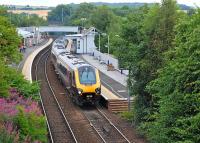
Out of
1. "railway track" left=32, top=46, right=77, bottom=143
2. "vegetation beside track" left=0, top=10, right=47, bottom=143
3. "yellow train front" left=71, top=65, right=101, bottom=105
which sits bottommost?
Answer: "railway track" left=32, top=46, right=77, bottom=143

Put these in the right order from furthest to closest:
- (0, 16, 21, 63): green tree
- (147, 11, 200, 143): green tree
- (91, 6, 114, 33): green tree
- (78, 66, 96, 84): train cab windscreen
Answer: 1. (91, 6, 114, 33): green tree
2. (78, 66, 96, 84): train cab windscreen
3. (0, 16, 21, 63): green tree
4. (147, 11, 200, 143): green tree

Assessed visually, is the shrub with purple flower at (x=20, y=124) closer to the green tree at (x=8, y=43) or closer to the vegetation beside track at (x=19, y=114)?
the vegetation beside track at (x=19, y=114)

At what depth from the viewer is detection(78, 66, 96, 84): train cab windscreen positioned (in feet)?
111

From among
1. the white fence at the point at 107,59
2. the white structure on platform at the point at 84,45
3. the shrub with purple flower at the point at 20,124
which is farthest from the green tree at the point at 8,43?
the white structure on platform at the point at 84,45

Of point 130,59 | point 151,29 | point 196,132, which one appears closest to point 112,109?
point 130,59

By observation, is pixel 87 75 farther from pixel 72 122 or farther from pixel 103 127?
pixel 103 127

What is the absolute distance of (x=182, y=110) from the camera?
17.0 metres

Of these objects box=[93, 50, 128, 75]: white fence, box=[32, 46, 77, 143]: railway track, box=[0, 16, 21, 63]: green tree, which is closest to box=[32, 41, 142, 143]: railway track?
box=[32, 46, 77, 143]: railway track

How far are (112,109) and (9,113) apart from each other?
14.9 meters

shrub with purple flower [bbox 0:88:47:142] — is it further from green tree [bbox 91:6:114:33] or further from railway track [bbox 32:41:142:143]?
green tree [bbox 91:6:114:33]

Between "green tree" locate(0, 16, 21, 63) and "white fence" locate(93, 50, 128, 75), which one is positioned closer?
"green tree" locate(0, 16, 21, 63)

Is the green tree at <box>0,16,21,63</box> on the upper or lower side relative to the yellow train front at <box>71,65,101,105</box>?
upper

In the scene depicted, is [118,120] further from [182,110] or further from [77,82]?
[182,110]

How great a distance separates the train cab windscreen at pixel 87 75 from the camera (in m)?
33.7
